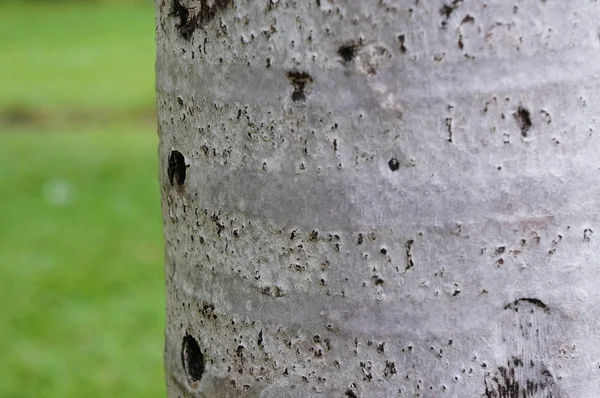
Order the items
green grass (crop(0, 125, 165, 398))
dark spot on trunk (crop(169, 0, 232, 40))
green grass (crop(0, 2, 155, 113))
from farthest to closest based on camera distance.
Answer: green grass (crop(0, 2, 155, 113)) < green grass (crop(0, 125, 165, 398)) < dark spot on trunk (crop(169, 0, 232, 40))

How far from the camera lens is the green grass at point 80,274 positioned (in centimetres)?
433

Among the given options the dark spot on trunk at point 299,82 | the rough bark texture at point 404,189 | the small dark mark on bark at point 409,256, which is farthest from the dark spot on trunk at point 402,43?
the small dark mark on bark at point 409,256

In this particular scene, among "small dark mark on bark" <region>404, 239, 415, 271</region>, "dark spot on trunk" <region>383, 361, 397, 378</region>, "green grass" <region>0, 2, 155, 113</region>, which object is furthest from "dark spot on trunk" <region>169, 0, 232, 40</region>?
"green grass" <region>0, 2, 155, 113</region>

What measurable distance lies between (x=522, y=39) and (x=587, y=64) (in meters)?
0.11

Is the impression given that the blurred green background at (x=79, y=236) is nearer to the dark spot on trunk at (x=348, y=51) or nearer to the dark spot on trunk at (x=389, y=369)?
the dark spot on trunk at (x=389, y=369)

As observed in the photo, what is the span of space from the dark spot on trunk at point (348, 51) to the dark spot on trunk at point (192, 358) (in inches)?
22.3

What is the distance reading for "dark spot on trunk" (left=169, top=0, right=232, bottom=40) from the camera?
4.33ft

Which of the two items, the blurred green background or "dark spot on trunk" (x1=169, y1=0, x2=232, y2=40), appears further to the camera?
the blurred green background

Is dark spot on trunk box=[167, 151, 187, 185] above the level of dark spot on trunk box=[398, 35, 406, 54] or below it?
below

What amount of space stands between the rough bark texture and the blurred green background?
9.84ft

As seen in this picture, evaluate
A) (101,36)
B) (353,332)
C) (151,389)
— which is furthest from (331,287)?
(101,36)

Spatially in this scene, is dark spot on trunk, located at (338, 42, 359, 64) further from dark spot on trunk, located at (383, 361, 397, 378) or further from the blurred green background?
the blurred green background

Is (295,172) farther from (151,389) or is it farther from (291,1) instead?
(151,389)

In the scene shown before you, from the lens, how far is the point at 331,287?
1.29 meters
